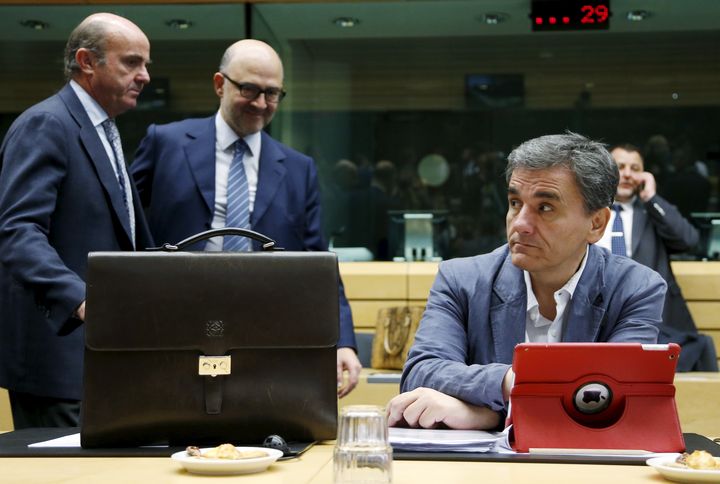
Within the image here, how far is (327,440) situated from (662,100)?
641 centimetres

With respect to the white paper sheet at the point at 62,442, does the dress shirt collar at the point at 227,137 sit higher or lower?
higher

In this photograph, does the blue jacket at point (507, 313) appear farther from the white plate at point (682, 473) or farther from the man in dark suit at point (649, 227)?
the man in dark suit at point (649, 227)

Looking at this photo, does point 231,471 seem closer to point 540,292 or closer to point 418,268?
point 540,292

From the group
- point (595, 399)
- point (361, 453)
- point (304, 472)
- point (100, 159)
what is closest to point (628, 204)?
point (100, 159)

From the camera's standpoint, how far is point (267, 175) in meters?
3.46

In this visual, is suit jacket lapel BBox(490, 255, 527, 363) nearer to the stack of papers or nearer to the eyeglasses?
the stack of papers

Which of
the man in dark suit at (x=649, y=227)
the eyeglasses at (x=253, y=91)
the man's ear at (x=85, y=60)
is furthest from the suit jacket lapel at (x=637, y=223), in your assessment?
the man's ear at (x=85, y=60)

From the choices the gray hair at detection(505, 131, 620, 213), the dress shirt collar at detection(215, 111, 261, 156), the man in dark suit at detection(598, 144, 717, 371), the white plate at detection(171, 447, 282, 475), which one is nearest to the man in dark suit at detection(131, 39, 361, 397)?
the dress shirt collar at detection(215, 111, 261, 156)

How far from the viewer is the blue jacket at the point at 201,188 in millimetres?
3369

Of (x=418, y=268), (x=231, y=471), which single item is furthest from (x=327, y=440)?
(x=418, y=268)

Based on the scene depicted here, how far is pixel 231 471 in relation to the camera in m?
1.65

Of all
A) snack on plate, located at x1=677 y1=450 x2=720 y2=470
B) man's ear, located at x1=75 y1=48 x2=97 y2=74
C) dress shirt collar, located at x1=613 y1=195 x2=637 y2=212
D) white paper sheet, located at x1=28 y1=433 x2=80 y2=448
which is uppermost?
man's ear, located at x1=75 y1=48 x2=97 y2=74

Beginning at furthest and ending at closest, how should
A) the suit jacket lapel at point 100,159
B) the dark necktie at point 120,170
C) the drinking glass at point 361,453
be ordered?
the dark necktie at point 120,170 → the suit jacket lapel at point 100,159 → the drinking glass at point 361,453

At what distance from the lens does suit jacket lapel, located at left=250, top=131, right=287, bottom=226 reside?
3387 mm
